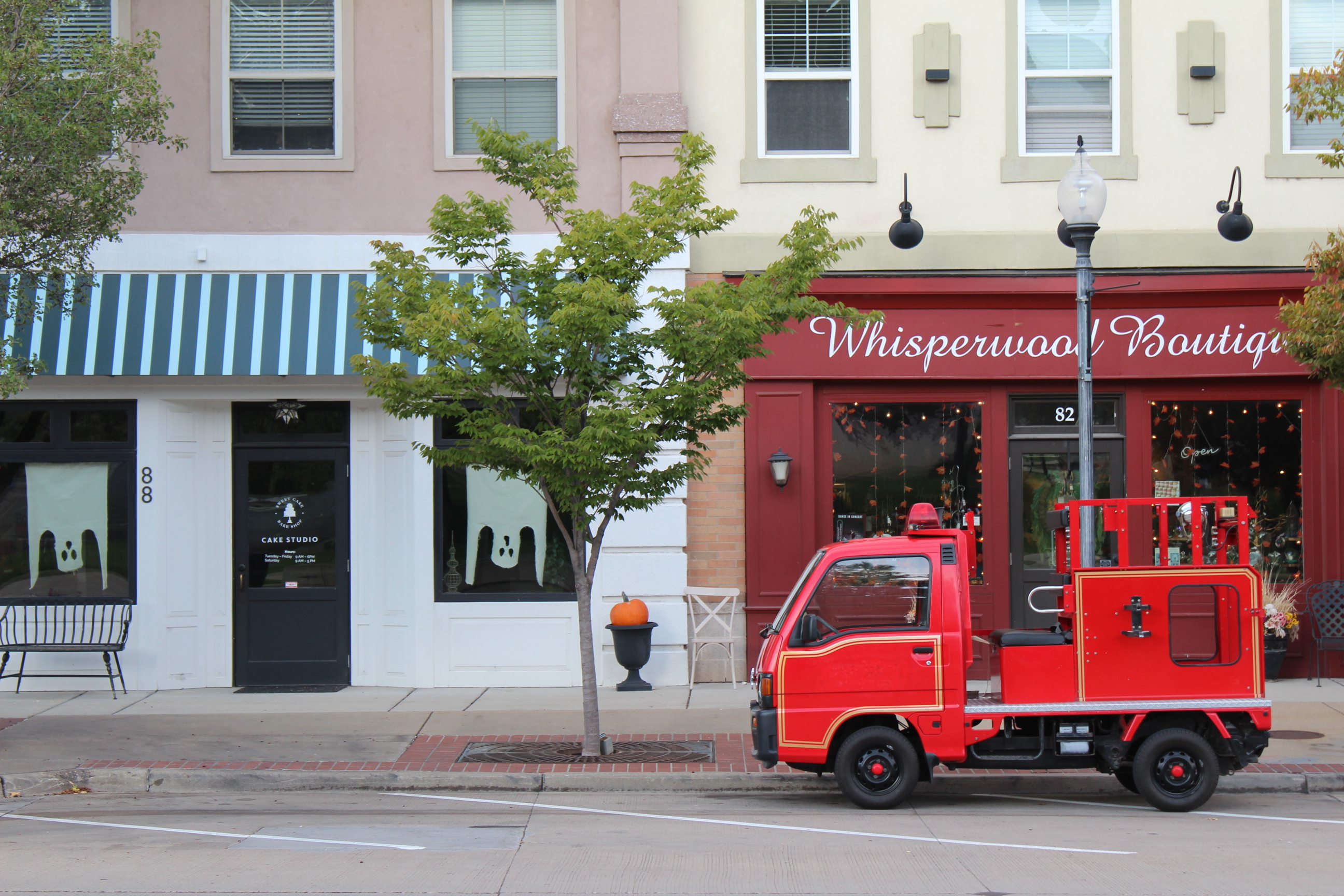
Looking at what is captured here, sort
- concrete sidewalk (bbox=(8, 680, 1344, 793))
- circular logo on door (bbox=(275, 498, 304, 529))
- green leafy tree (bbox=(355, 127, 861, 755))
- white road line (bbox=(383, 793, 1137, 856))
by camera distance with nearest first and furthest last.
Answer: white road line (bbox=(383, 793, 1137, 856)) → green leafy tree (bbox=(355, 127, 861, 755)) → concrete sidewalk (bbox=(8, 680, 1344, 793)) → circular logo on door (bbox=(275, 498, 304, 529))

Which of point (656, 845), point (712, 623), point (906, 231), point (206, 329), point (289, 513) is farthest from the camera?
point (289, 513)

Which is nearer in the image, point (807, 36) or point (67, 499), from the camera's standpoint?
point (67, 499)

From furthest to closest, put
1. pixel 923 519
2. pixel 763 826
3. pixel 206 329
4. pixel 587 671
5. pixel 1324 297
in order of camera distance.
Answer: pixel 206 329
pixel 1324 297
pixel 587 671
pixel 923 519
pixel 763 826

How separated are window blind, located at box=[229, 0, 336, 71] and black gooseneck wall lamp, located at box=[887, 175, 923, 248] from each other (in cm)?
616

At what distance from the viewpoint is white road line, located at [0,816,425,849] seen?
24.6ft

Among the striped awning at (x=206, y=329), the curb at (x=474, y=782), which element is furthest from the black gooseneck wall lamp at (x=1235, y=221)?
the striped awning at (x=206, y=329)

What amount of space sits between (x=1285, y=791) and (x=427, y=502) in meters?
8.21

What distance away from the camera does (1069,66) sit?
13391 millimetres

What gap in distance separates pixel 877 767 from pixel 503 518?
19.8 ft

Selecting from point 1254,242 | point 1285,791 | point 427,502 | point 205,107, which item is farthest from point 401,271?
point 1254,242

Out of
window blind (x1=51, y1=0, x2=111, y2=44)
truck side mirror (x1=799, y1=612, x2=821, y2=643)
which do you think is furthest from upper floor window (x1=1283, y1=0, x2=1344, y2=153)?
window blind (x1=51, y1=0, x2=111, y2=44)

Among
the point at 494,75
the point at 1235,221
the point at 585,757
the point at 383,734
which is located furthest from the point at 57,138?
the point at 1235,221

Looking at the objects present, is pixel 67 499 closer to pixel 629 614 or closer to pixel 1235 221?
pixel 629 614

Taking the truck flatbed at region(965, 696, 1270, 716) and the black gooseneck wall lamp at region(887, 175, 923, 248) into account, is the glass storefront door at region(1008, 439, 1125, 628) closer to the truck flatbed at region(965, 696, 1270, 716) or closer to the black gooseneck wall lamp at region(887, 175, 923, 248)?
the black gooseneck wall lamp at region(887, 175, 923, 248)
